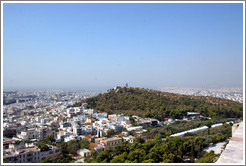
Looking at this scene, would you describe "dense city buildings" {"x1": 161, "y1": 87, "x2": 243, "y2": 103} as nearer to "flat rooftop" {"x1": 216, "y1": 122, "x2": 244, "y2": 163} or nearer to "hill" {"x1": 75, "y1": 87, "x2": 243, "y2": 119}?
"hill" {"x1": 75, "y1": 87, "x2": 243, "y2": 119}

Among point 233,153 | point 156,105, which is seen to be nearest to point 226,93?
point 156,105

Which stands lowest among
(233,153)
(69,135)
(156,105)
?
(69,135)

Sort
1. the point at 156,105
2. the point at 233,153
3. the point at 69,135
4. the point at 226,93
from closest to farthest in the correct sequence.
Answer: the point at 233,153 < the point at 69,135 < the point at 156,105 < the point at 226,93

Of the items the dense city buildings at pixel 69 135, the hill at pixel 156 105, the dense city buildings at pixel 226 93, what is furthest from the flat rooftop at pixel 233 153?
the dense city buildings at pixel 226 93

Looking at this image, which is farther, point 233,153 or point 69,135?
point 69,135

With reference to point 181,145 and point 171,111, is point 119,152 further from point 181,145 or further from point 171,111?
point 171,111

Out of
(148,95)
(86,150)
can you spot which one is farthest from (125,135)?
(148,95)

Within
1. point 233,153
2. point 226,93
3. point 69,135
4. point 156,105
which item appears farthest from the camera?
point 226,93

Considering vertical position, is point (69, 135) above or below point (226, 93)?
below

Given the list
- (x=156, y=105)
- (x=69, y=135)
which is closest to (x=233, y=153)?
(x=69, y=135)

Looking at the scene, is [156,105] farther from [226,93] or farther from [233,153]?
[226,93]
